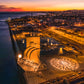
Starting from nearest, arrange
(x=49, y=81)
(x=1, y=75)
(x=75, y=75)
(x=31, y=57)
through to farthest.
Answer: (x=49, y=81) → (x=75, y=75) → (x=1, y=75) → (x=31, y=57)

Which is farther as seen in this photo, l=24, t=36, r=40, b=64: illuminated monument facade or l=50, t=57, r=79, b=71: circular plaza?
l=24, t=36, r=40, b=64: illuminated monument facade

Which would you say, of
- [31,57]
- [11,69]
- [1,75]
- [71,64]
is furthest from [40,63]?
[1,75]

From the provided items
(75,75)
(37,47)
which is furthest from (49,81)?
(37,47)

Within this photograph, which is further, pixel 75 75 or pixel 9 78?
pixel 9 78

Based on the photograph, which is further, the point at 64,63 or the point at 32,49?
the point at 32,49

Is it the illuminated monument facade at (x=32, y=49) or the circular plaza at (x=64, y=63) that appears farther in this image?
the illuminated monument facade at (x=32, y=49)

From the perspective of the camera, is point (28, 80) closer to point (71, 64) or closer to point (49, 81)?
point (49, 81)

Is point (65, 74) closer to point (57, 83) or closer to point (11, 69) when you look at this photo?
point (57, 83)

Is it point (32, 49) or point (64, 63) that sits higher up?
point (32, 49)

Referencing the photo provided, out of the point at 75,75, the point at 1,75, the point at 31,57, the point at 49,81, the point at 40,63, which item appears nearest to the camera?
the point at 49,81

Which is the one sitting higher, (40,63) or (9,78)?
(40,63)
